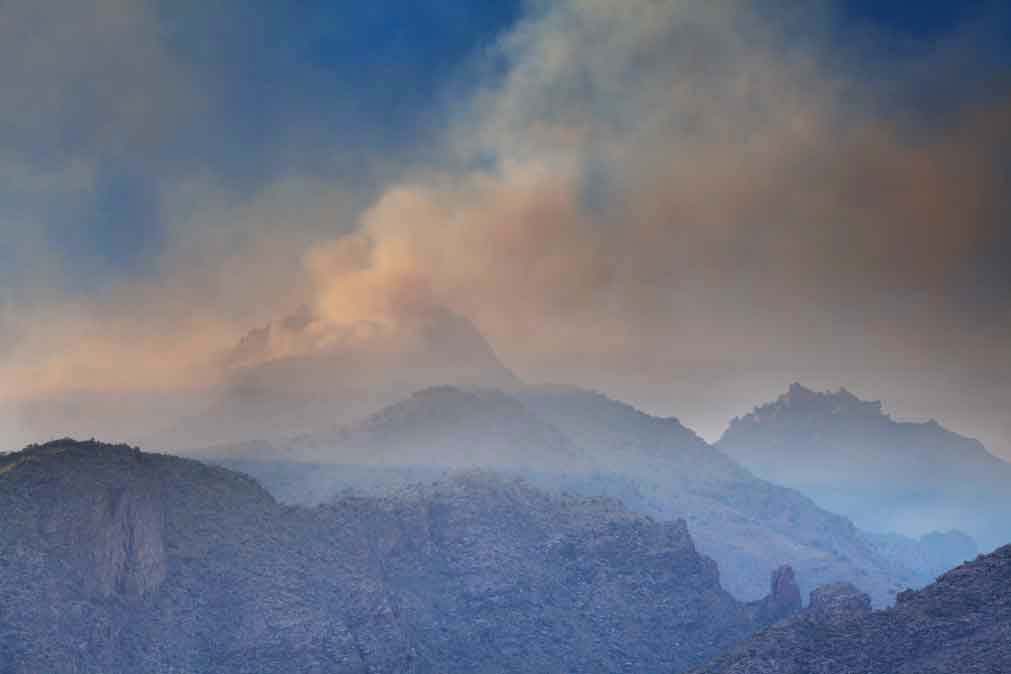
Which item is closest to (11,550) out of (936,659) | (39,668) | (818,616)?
(39,668)

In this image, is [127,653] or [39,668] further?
[127,653]

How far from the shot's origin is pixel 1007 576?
17188 cm

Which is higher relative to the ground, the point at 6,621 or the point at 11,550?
the point at 11,550

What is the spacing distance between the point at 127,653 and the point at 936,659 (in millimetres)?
130862

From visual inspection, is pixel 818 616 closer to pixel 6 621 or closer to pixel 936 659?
pixel 936 659

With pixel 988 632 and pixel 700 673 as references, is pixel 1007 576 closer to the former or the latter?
pixel 988 632

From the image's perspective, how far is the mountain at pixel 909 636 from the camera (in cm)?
15912

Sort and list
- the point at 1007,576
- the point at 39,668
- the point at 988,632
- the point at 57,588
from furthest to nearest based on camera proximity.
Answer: the point at 57,588 → the point at 39,668 → the point at 1007,576 → the point at 988,632

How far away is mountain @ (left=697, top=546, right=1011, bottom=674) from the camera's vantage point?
6265 inches

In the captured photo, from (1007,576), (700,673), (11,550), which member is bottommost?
(700,673)

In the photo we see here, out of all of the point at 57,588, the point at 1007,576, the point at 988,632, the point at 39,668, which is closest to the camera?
the point at 988,632

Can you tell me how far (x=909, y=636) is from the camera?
171 m

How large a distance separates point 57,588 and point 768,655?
119614 mm

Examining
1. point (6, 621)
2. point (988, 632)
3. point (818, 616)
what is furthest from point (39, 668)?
point (988, 632)
